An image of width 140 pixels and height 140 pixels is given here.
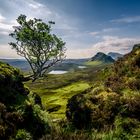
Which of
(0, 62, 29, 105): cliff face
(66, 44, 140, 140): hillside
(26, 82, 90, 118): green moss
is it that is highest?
(0, 62, 29, 105): cliff face

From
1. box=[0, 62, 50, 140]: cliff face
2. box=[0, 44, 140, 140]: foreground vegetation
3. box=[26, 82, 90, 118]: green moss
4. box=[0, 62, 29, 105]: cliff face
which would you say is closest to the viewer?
box=[0, 62, 50, 140]: cliff face

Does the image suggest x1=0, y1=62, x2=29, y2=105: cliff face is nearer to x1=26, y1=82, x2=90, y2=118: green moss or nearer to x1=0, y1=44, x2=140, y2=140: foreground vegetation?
x1=0, y1=44, x2=140, y2=140: foreground vegetation

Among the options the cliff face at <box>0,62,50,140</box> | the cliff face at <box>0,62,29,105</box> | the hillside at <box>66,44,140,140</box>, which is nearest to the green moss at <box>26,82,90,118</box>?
the hillside at <box>66,44,140,140</box>

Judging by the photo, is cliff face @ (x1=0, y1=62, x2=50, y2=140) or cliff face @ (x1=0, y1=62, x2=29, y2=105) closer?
cliff face @ (x1=0, y1=62, x2=50, y2=140)

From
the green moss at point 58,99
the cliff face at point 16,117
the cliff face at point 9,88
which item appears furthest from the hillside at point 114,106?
the green moss at point 58,99

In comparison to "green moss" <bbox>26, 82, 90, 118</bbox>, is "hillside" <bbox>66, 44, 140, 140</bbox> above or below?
above

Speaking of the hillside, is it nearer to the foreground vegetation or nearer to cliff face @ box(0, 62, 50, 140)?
the foreground vegetation

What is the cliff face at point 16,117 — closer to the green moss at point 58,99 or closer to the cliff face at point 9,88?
the cliff face at point 9,88

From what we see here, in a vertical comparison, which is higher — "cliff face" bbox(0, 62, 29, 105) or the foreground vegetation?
"cliff face" bbox(0, 62, 29, 105)

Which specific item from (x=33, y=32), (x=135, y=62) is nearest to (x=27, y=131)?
(x=135, y=62)

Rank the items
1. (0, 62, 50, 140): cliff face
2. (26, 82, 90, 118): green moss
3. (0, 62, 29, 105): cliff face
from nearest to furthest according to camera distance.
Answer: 1. (0, 62, 50, 140): cliff face
2. (0, 62, 29, 105): cliff face
3. (26, 82, 90, 118): green moss

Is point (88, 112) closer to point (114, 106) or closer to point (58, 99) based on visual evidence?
point (114, 106)

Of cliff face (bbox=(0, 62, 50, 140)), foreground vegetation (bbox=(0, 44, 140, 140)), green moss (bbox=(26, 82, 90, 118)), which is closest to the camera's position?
cliff face (bbox=(0, 62, 50, 140))

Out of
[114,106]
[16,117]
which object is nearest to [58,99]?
[114,106]
